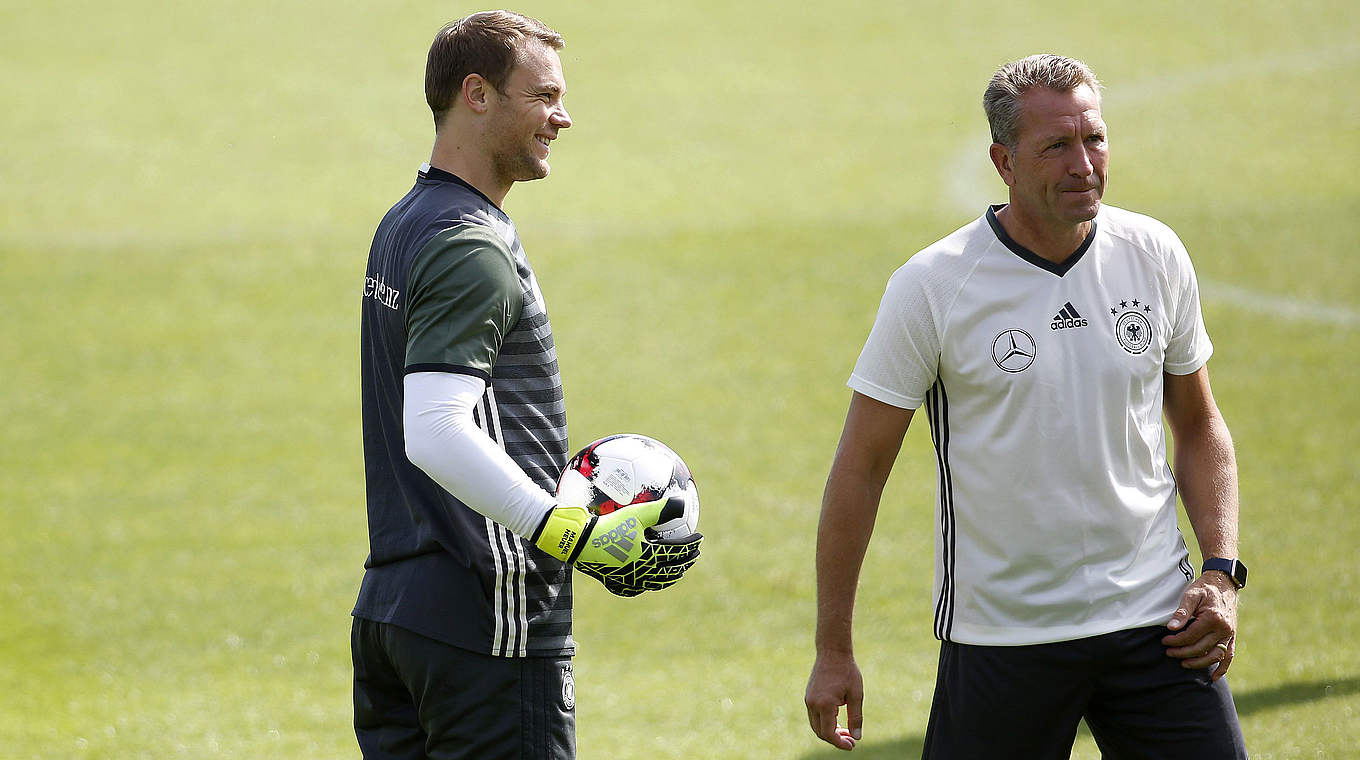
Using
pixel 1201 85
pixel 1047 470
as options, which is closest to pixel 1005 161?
pixel 1047 470

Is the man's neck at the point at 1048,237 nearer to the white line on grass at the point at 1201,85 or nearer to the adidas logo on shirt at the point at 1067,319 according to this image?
the adidas logo on shirt at the point at 1067,319

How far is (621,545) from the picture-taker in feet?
11.0

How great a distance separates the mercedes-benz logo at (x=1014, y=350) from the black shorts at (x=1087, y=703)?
2.20 ft

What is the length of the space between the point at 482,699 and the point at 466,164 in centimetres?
125

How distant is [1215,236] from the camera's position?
17.9m

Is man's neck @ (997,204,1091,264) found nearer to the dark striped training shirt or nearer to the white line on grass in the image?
the dark striped training shirt

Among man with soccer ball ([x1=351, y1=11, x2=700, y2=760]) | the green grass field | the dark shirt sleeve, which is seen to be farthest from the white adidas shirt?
the green grass field

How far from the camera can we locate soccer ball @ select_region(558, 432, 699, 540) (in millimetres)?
3494

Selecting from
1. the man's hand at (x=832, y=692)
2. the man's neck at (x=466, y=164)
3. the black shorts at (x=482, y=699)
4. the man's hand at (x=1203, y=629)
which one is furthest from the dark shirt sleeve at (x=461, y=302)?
the man's hand at (x=1203, y=629)

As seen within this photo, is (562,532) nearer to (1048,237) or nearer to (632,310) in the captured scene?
(1048,237)

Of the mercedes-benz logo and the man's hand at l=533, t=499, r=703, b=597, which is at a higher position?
the mercedes-benz logo

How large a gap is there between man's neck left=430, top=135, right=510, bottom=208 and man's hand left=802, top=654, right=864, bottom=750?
1386mm

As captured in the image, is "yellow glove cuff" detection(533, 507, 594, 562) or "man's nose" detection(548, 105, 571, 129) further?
"man's nose" detection(548, 105, 571, 129)

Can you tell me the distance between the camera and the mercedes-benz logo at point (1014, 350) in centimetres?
351
